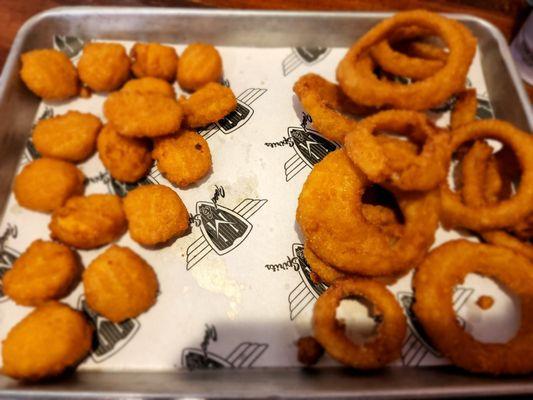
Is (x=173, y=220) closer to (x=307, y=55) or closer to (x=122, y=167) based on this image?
(x=122, y=167)

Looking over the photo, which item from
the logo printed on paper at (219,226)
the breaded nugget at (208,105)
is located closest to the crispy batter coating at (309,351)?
the logo printed on paper at (219,226)

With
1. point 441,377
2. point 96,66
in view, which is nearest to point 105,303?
point 96,66

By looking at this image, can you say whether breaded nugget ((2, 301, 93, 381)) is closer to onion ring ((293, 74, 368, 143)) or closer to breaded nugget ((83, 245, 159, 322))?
breaded nugget ((83, 245, 159, 322))

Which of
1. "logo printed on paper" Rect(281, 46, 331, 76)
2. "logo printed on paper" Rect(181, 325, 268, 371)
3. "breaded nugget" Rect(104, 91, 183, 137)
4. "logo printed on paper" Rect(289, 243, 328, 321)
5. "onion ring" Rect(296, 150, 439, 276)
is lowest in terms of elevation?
"logo printed on paper" Rect(181, 325, 268, 371)

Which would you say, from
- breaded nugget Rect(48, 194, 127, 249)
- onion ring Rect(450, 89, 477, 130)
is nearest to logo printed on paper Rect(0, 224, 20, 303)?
breaded nugget Rect(48, 194, 127, 249)

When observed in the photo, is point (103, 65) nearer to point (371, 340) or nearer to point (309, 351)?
point (309, 351)

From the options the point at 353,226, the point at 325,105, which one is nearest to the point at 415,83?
the point at 325,105
